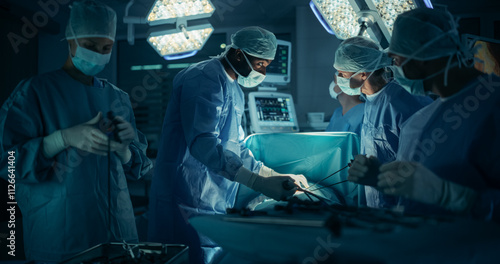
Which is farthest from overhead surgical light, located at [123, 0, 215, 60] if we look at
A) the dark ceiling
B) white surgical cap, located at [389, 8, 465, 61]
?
the dark ceiling

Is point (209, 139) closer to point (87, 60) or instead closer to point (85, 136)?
point (85, 136)

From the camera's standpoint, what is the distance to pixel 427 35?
3.87 ft

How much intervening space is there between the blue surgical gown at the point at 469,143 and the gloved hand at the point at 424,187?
44mm

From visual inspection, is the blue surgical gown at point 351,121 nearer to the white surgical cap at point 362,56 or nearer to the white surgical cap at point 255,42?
the white surgical cap at point 362,56

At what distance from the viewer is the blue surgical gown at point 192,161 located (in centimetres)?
160

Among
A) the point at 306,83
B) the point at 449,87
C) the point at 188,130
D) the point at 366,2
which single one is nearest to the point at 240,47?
the point at 188,130

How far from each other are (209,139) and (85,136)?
51 centimetres

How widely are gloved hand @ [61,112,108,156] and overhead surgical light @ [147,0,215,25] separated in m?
1.05

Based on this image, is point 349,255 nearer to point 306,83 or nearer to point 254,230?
point 254,230

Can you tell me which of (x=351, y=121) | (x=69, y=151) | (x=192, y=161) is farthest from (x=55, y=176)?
(x=351, y=121)

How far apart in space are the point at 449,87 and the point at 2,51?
13.1 ft

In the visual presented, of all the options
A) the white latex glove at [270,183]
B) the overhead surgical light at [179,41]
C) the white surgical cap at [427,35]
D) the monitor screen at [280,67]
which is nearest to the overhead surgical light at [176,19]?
the overhead surgical light at [179,41]

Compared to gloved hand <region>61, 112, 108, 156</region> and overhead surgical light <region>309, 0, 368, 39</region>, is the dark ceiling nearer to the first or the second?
overhead surgical light <region>309, 0, 368, 39</region>

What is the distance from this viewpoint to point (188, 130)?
1610mm
